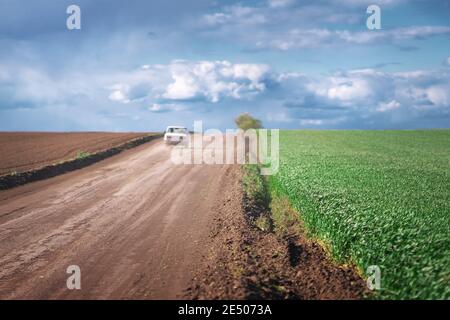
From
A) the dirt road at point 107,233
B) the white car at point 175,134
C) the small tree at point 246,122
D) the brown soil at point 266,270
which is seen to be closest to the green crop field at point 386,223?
the brown soil at point 266,270

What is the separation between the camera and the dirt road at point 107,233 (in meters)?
8.39

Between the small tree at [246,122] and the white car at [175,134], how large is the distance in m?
58.3

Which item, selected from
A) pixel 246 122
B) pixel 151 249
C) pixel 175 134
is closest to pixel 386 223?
pixel 151 249

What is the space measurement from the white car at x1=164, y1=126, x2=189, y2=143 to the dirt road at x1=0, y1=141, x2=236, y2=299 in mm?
16020

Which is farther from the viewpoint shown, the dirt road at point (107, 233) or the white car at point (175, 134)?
the white car at point (175, 134)

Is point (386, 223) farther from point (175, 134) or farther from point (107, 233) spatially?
point (175, 134)

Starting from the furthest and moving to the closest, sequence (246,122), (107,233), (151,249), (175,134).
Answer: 1. (246,122)
2. (175,134)
3. (107,233)
4. (151,249)

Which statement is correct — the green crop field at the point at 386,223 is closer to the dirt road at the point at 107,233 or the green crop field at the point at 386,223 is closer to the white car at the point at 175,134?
the dirt road at the point at 107,233

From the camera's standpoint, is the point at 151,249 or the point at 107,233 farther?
the point at 107,233

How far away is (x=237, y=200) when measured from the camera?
16.0 meters

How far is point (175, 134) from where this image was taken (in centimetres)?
3784

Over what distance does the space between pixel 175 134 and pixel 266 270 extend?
1171 inches

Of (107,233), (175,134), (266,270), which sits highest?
(175,134)
